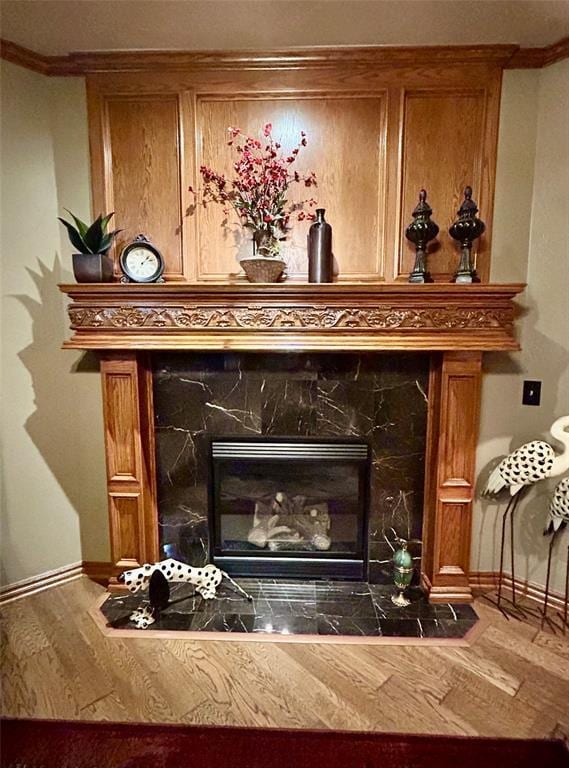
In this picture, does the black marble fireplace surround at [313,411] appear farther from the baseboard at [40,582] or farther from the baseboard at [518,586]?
the baseboard at [40,582]

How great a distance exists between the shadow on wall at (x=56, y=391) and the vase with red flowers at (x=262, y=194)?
0.90 metres

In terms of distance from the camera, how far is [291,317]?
5.77 feet

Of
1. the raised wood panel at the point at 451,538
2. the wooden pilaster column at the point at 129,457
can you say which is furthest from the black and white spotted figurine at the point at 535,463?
the wooden pilaster column at the point at 129,457

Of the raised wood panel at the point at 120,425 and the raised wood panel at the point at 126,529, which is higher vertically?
the raised wood panel at the point at 120,425

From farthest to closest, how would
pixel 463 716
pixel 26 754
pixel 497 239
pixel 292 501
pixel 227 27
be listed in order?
pixel 292 501, pixel 497 239, pixel 227 27, pixel 463 716, pixel 26 754

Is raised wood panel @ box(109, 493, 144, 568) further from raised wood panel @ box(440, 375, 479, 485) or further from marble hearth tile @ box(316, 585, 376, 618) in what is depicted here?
raised wood panel @ box(440, 375, 479, 485)

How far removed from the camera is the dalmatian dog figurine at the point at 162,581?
185 centimetres

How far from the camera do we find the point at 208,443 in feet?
6.89

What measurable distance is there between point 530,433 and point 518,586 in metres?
0.79

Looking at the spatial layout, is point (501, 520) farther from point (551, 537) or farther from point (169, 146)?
point (169, 146)

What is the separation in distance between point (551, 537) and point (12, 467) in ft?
8.73

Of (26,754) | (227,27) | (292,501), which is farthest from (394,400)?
(26,754)

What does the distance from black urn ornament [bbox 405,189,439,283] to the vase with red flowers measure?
46 centimetres

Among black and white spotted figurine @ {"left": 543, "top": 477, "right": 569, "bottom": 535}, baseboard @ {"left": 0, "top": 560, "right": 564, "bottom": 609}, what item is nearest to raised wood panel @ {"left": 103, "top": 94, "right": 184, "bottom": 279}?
baseboard @ {"left": 0, "top": 560, "right": 564, "bottom": 609}
